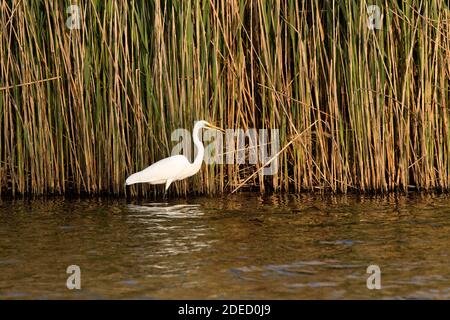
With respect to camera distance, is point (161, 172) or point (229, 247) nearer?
point (229, 247)

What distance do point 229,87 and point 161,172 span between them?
97 cm

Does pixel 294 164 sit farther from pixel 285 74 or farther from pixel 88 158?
pixel 88 158

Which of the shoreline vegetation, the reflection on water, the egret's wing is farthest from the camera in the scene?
the shoreline vegetation

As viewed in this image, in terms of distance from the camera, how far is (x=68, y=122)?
26.9ft

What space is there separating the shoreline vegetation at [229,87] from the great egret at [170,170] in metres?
0.23

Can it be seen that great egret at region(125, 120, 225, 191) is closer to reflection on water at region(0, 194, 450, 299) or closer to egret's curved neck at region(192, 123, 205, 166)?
egret's curved neck at region(192, 123, 205, 166)

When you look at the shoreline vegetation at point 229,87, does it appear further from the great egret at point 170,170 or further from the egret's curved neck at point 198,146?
the great egret at point 170,170

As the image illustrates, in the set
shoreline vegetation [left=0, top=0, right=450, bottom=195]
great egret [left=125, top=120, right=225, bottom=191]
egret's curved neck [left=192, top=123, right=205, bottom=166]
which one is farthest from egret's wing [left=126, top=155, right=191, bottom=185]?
shoreline vegetation [left=0, top=0, right=450, bottom=195]

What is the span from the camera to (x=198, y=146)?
26.4 feet

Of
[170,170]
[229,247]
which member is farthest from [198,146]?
[229,247]

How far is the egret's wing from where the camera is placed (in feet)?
24.9

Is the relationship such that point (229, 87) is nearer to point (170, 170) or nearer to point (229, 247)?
point (170, 170)
